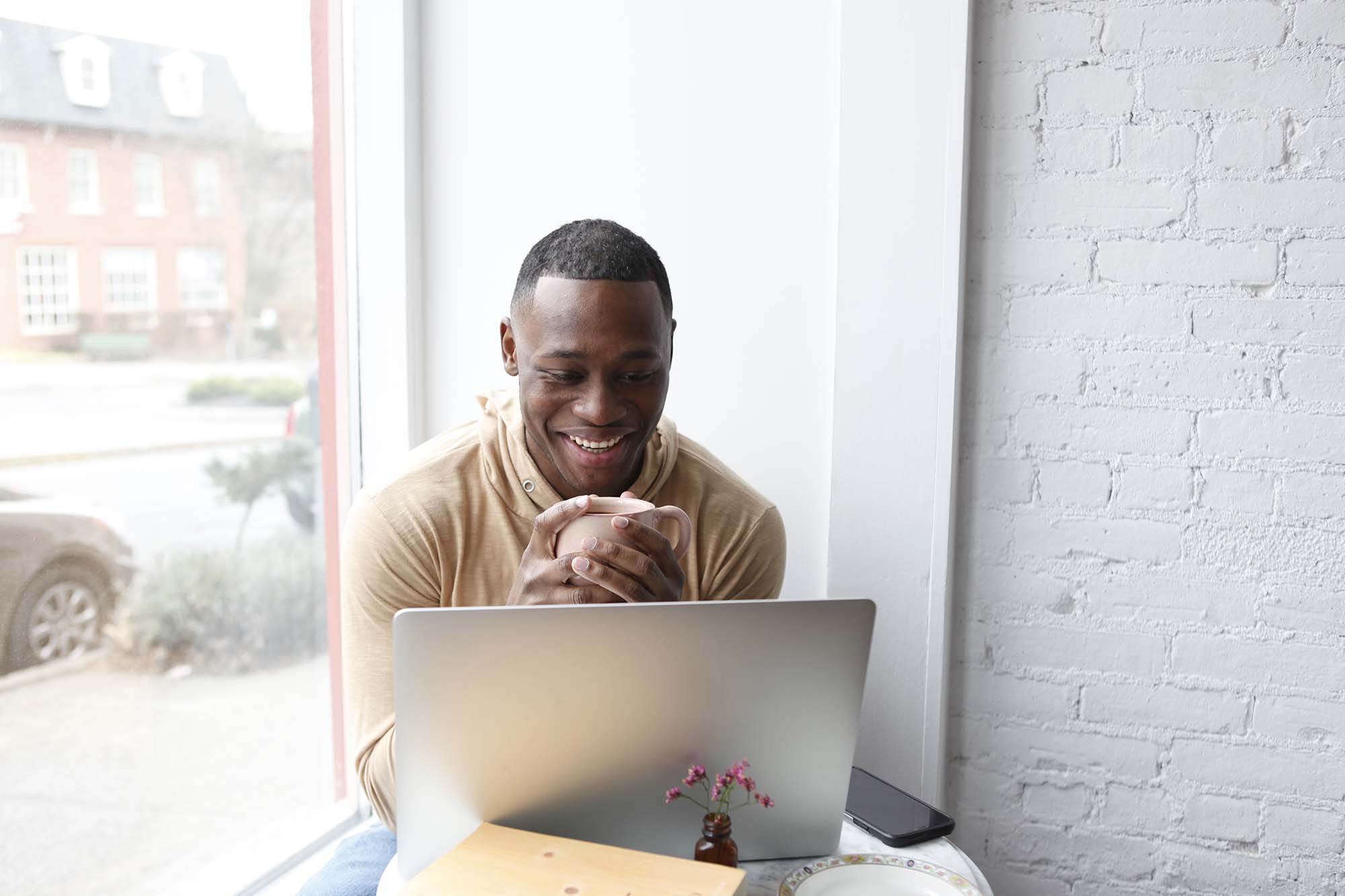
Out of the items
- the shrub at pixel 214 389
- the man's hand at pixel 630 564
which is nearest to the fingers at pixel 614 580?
the man's hand at pixel 630 564

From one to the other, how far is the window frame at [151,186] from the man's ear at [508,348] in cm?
58

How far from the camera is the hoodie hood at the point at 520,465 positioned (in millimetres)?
1444

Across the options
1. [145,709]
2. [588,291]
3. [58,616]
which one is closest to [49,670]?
[58,616]

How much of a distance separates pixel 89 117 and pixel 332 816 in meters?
1.27

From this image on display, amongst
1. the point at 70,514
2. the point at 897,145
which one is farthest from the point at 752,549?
the point at 70,514

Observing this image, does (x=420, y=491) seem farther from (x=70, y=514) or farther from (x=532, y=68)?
(x=532, y=68)

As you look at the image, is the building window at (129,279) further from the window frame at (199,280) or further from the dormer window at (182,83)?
the dormer window at (182,83)

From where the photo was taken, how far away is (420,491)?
4.69 feet

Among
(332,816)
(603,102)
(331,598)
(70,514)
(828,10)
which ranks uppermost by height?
(828,10)

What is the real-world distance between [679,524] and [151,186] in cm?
99

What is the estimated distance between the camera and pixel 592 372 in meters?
1.33

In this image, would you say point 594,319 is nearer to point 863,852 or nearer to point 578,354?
point 578,354

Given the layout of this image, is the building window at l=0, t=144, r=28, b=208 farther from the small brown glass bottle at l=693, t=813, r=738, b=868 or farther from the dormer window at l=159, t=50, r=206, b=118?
the small brown glass bottle at l=693, t=813, r=738, b=868

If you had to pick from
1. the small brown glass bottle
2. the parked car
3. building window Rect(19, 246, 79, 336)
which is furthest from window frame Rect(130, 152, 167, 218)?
the small brown glass bottle
